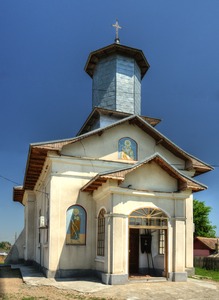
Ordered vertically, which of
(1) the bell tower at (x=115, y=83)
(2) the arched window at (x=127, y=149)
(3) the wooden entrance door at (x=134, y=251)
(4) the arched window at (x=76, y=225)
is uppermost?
(1) the bell tower at (x=115, y=83)

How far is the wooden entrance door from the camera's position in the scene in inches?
674

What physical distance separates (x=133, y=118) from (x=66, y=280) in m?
8.15

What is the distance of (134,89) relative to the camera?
22.0 m

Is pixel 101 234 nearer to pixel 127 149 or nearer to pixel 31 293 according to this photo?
pixel 31 293

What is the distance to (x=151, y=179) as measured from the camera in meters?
15.3

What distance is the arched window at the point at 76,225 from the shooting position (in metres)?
16.3

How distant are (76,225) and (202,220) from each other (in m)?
35.1

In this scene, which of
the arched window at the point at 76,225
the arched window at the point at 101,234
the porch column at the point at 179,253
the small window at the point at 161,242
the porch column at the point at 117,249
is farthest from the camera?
the small window at the point at 161,242

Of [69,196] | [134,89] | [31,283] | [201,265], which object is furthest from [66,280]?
[201,265]

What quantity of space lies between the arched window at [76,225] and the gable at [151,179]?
10.4 ft

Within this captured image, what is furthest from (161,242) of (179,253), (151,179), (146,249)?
(151,179)

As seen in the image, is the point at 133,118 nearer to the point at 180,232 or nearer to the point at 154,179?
the point at 154,179

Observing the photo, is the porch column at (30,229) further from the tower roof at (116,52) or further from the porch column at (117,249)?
the porch column at (117,249)

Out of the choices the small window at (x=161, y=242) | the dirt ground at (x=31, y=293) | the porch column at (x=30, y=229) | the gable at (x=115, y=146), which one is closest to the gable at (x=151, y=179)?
the small window at (x=161, y=242)
